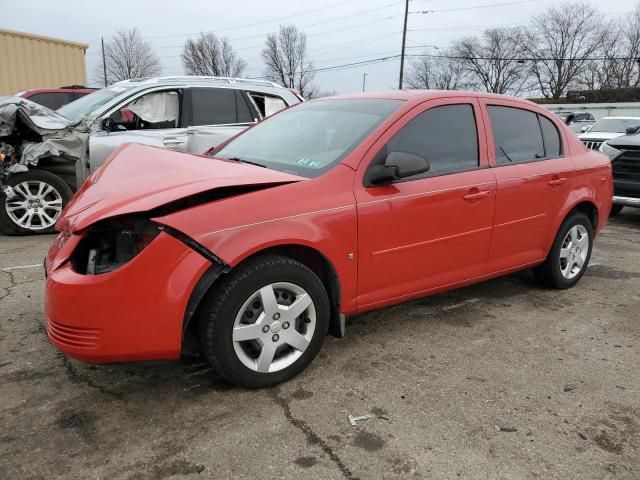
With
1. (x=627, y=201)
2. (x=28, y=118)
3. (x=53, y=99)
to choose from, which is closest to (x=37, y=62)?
(x=53, y=99)

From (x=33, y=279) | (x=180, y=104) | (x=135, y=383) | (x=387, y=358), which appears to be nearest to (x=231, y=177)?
(x=135, y=383)

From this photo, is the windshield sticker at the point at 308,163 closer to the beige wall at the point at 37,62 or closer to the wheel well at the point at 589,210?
the wheel well at the point at 589,210

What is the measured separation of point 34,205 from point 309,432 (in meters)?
5.21

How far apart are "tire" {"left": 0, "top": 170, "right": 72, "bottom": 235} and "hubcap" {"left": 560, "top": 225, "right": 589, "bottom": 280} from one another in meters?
5.37

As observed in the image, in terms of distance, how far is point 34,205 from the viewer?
6305 millimetres

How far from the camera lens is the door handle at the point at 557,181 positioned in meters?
4.19

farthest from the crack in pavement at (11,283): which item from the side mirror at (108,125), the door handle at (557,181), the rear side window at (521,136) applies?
the door handle at (557,181)

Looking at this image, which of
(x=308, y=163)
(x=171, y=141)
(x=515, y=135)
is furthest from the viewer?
(x=171, y=141)

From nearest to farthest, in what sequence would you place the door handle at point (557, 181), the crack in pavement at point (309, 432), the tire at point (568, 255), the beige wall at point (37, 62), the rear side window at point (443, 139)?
the crack in pavement at point (309, 432) → the rear side window at point (443, 139) → the door handle at point (557, 181) → the tire at point (568, 255) → the beige wall at point (37, 62)

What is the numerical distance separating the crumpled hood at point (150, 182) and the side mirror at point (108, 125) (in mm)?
3359

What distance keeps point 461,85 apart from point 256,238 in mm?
71942

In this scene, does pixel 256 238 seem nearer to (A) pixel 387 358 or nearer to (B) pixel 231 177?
(B) pixel 231 177

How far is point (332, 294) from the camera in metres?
3.10

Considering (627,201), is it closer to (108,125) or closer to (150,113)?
(150,113)
